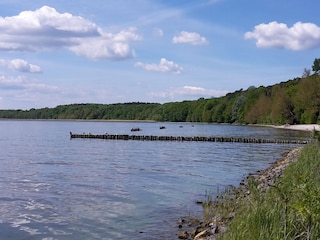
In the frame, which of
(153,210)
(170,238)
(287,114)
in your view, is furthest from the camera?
(287,114)

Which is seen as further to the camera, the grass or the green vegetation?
the green vegetation

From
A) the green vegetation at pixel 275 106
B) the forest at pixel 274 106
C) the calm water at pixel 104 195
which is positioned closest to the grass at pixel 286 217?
the calm water at pixel 104 195

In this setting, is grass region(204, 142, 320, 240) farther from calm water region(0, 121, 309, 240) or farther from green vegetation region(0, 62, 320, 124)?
green vegetation region(0, 62, 320, 124)

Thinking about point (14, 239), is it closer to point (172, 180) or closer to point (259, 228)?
point (259, 228)

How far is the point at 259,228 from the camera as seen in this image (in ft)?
28.8

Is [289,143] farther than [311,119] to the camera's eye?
No

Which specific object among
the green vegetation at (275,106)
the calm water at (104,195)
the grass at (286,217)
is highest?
the green vegetation at (275,106)

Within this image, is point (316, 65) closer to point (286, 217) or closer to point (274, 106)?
point (274, 106)

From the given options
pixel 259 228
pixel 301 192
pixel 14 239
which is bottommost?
pixel 14 239

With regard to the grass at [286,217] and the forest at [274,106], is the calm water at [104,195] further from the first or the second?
the forest at [274,106]

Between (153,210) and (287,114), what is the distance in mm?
112688

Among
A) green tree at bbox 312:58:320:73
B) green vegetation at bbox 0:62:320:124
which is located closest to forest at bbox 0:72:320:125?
green vegetation at bbox 0:62:320:124

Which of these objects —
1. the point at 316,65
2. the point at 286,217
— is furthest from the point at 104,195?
the point at 316,65

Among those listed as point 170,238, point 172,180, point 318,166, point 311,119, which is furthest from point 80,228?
point 311,119
